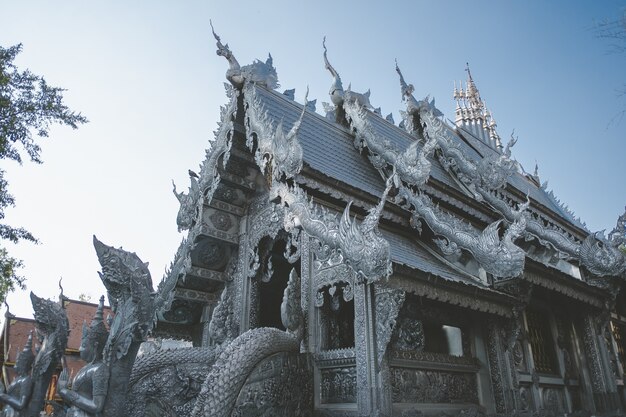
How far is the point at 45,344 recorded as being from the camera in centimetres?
625

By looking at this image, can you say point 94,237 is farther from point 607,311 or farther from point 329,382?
point 607,311

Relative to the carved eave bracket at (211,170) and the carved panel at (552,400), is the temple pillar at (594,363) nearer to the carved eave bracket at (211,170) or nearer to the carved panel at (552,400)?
the carved panel at (552,400)

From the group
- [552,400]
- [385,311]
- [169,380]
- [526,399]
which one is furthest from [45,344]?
[552,400]

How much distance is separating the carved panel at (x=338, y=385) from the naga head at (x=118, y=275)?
77.8 inches

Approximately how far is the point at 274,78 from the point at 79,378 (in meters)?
5.29

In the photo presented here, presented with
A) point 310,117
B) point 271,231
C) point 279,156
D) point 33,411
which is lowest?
point 33,411

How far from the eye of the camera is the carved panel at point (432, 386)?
4.86 metres

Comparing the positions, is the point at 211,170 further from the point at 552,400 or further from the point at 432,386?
the point at 552,400

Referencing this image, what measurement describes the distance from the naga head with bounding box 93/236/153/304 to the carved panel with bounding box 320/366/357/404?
1.98m

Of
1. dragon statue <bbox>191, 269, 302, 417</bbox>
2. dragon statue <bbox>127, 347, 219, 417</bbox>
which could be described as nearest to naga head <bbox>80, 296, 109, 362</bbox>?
dragon statue <bbox>127, 347, 219, 417</bbox>

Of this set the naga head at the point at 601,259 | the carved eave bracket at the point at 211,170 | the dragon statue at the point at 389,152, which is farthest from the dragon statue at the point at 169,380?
the naga head at the point at 601,259

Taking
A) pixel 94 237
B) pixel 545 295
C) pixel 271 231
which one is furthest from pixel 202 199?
pixel 545 295

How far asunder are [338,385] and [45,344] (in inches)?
149

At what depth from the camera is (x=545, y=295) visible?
7.36 meters
